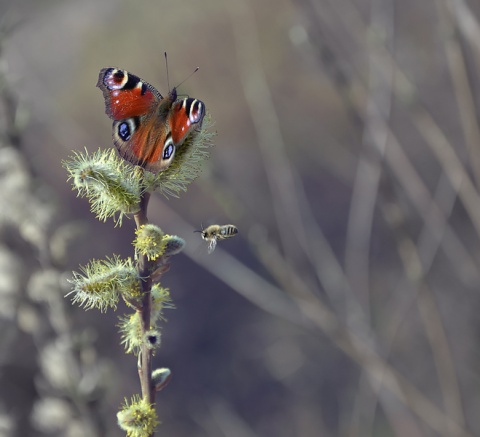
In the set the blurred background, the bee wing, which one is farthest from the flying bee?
the blurred background

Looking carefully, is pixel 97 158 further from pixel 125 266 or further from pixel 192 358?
pixel 192 358

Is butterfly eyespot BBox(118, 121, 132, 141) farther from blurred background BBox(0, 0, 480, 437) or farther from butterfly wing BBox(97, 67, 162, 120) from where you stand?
blurred background BBox(0, 0, 480, 437)

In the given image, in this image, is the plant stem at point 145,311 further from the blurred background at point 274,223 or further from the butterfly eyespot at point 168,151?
the blurred background at point 274,223

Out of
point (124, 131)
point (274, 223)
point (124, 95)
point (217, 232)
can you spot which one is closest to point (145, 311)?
point (217, 232)

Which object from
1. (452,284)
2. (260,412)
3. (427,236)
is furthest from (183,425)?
(427,236)

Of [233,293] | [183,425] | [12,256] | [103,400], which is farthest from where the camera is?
[233,293]

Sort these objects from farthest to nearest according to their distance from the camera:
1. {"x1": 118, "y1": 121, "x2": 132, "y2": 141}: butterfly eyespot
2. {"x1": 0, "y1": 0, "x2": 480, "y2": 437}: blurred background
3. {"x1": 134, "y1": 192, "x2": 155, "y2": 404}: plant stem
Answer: {"x1": 0, "y1": 0, "x2": 480, "y2": 437}: blurred background
{"x1": 118, "y1": 121, "x2": 132, "y2": 141}: butterfly eyespot
{"x1": 134, "y1": 192, "x2": 155, "y2": 404}: plant stem

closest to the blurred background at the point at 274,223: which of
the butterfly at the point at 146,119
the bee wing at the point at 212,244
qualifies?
the bee wing at the point at 212,244

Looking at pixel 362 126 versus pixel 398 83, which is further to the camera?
pixel 362 126
